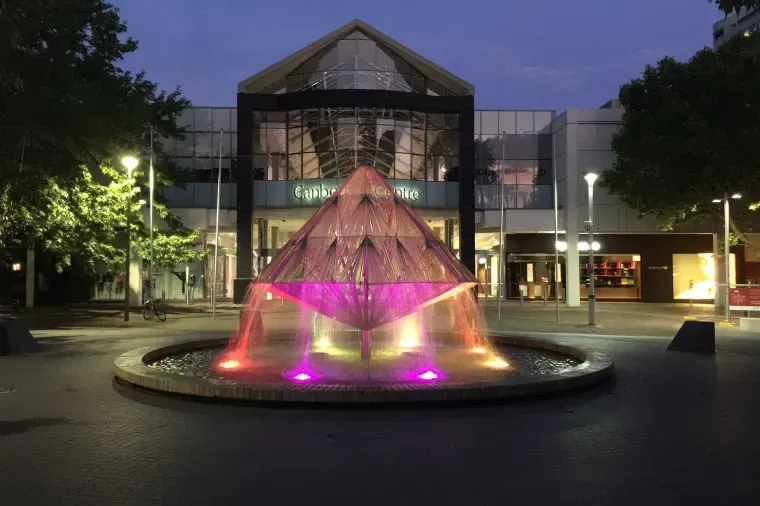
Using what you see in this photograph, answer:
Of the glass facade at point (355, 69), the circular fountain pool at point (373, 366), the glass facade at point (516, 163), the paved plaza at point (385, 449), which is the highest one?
the glass facade at point (355, 69)

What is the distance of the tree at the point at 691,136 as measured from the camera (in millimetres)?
30312

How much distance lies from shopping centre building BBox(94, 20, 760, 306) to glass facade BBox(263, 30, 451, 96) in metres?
0.09

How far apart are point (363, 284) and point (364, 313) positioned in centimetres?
57

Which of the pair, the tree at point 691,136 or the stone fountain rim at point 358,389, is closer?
the stone fountain rim at point 358,389

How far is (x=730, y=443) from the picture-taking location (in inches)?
293

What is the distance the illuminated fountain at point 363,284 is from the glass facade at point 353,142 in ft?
84.7

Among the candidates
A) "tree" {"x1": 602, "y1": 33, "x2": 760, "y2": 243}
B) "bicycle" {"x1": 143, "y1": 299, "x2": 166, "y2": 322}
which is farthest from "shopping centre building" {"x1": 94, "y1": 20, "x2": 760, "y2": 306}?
"bicycle" {"x1": 143, "y1": 299, "x2": 166, "y2": 322}

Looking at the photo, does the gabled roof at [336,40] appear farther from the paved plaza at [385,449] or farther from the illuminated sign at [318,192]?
the paved plaza at [385,449]

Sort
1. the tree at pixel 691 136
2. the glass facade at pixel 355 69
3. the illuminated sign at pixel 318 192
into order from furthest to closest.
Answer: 1. the glass facade at pixel 355 69
2. the illuminated sign at pixel 318 192
3. the tree at pixel 691 136

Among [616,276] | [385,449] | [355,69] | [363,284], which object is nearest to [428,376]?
[363,284]

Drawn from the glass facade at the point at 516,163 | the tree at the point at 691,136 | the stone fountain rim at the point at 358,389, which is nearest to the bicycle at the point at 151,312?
the stone fountain rim at the point at 358,389

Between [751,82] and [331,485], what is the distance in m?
31.4

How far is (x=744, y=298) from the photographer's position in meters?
23.8

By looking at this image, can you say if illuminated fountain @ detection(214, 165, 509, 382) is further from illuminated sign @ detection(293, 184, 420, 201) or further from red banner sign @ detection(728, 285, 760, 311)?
illuminated sign @ detection(293, 184, 420, 201)
